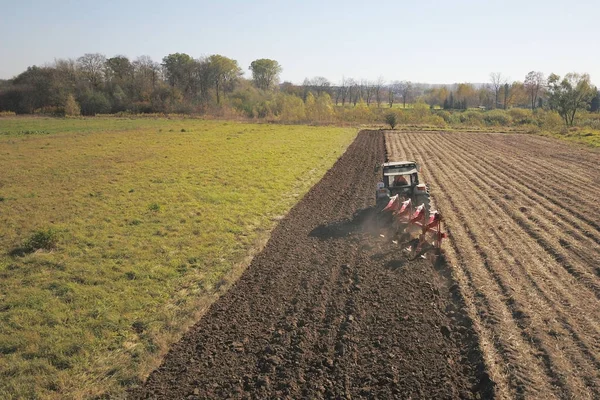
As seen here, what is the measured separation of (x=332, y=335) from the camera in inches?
271

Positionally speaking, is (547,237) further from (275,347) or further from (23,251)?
(23,251)

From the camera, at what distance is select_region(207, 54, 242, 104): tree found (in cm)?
9275

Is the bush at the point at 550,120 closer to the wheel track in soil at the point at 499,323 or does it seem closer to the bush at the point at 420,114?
the bush at the point at 420,114

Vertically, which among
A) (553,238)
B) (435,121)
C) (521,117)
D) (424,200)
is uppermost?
(521,117)

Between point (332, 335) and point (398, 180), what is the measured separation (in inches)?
323

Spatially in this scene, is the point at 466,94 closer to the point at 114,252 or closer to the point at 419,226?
the point at 419,226

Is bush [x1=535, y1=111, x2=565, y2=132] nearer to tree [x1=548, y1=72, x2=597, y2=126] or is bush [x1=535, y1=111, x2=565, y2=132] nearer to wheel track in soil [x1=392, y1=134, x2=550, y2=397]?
tree [x1=548, y1=72, x2=597, y2=126]

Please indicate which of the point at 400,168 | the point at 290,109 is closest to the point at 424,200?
the point at 400,168

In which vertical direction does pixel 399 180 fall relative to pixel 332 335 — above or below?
above

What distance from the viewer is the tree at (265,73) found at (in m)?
114

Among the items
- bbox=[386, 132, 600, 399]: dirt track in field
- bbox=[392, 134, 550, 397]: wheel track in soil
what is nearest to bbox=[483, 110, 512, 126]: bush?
bbox=[386, 132, 600, 399]: dirt track in field

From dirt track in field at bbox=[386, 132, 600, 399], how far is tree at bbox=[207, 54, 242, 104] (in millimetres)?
78999

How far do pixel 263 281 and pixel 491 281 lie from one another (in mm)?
5158

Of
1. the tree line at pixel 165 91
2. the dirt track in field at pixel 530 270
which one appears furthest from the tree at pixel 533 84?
the dirt track in field at pixel 530 270
